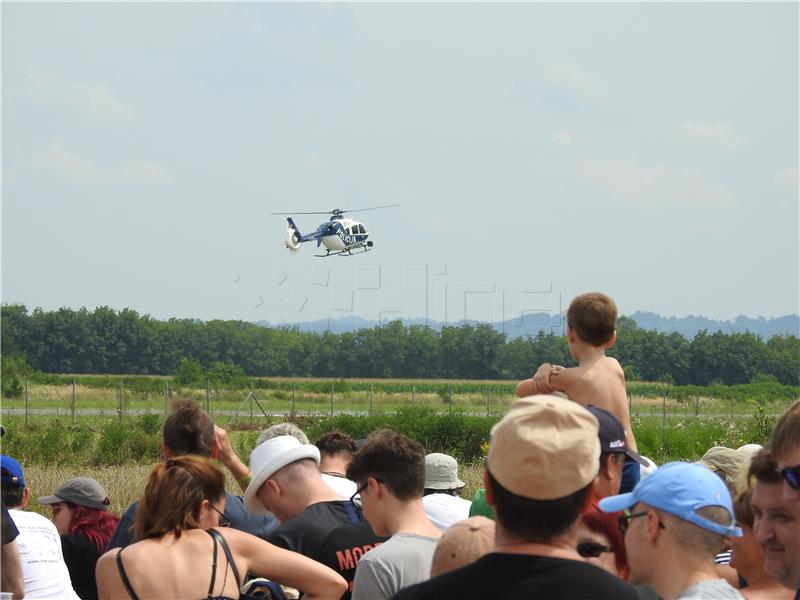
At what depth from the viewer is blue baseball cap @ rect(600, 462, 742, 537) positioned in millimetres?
3434

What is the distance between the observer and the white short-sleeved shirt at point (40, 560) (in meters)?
5.34

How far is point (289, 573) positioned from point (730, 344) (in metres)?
104

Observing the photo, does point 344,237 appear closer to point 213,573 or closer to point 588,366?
point 588,366

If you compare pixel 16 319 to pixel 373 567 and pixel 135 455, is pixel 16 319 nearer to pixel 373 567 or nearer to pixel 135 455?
pixel 135 455

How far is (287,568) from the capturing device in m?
4.36

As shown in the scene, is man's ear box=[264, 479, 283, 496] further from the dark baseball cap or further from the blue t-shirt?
the dark baseball cap

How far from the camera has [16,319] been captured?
10488 cm

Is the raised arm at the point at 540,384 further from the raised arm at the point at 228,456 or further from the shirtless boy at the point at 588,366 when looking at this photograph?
the raised arm at the point at 228,456

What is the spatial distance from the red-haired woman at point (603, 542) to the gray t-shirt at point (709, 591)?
12.9 inches

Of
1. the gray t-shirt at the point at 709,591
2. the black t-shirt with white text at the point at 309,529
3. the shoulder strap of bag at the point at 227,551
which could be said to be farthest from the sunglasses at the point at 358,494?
the gray t-shirt at the point at 709,591

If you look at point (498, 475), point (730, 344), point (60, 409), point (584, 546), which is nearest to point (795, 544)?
point (584, 546)

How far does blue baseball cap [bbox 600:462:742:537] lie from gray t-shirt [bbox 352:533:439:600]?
3.18ft

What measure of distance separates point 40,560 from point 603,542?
3.08 metres

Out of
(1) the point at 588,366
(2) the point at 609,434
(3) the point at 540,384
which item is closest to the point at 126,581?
(2) the point at 609,434
